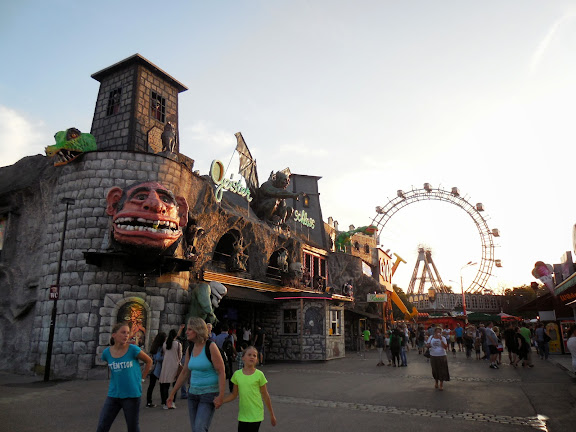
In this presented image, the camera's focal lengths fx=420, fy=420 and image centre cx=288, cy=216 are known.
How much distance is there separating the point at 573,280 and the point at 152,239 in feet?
49.4

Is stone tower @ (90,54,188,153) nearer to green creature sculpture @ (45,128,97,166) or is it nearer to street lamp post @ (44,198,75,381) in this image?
green creature sculpture @ (45,128,97,166)

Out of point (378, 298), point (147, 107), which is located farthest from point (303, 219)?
point (147, 107)

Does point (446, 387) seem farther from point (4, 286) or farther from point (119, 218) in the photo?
point (4, 286)

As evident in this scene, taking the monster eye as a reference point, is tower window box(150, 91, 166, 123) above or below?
above

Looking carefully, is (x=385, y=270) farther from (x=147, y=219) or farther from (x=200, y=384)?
(x=200, y=384)

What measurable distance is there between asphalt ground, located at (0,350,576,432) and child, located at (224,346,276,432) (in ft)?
8.73

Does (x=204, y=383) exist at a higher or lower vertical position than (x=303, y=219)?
lower

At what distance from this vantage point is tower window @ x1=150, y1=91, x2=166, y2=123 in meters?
20.3

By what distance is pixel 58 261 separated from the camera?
46.8 ft

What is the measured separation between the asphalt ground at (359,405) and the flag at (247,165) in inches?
539

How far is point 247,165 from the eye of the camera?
82.3 feet

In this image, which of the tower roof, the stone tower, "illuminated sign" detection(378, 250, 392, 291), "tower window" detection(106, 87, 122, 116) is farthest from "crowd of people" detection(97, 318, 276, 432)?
"illuminated sign" detection(378, 250, 392, 291)

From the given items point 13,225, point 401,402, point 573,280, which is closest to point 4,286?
point 13,225

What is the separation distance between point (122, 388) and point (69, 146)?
12693 millimetres
